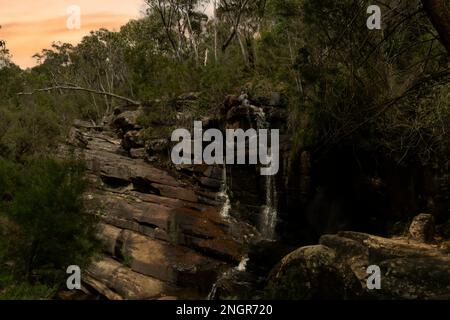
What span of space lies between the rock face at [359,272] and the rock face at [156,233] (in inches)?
215

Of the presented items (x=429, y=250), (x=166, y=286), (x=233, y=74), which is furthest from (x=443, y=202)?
(x=233, y=74)

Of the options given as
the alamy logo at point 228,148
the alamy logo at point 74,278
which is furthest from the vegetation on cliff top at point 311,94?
the alamy logo at point 228,148

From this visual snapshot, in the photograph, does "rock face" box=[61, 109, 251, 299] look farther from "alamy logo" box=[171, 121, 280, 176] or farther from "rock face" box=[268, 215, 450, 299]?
"rock face" box=[268, 215, 450, 299]

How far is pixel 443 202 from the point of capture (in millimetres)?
13945

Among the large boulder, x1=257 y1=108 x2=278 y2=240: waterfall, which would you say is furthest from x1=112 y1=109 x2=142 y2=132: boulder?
the large boulder

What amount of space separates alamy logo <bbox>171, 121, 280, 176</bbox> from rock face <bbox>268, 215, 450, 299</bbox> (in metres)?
8.92

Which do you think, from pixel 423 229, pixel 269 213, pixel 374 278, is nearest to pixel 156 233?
pixel 269 213

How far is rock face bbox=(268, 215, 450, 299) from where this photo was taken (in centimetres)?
754

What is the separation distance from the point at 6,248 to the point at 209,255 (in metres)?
6.63

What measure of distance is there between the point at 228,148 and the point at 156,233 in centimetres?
672

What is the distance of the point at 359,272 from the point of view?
31.4ft

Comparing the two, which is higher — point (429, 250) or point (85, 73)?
point (85, 73)

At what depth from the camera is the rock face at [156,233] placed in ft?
46.3
